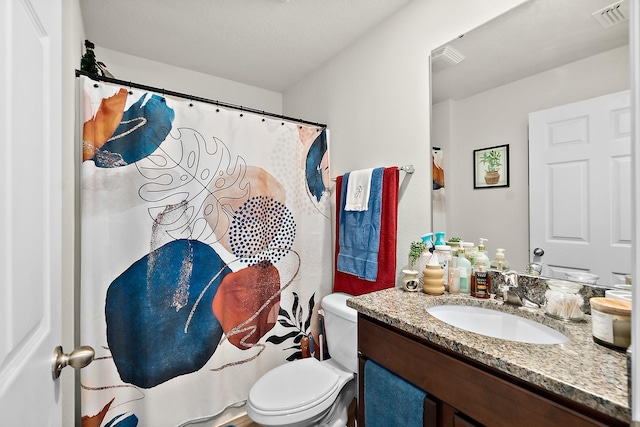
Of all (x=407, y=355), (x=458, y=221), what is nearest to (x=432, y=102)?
(x=458, y=221)

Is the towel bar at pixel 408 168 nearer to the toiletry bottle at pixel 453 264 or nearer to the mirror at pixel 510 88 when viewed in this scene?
the mirror at pixel 510 88

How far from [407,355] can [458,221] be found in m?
0.74

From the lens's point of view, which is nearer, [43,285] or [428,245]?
[43,285]

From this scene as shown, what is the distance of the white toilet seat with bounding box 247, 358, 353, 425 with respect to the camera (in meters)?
1.25

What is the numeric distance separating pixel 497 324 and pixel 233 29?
2.06 meters

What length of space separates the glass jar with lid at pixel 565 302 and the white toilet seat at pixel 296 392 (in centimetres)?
100

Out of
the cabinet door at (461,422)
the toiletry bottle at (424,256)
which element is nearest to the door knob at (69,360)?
the cabinet door at (461,422)

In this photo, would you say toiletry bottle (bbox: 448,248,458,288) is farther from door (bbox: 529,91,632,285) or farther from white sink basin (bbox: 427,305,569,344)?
door (bbox: 529,91,632,285)

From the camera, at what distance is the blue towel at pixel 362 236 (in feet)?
5.33

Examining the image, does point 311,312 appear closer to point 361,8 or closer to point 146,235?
point 146,235

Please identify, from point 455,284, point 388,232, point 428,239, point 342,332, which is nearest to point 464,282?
point 455,284

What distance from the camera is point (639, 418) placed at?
46cm

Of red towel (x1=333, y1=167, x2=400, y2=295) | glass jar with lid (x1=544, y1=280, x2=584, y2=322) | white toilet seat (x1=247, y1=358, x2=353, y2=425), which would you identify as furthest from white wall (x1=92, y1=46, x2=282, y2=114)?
glass jar with lid (x1=544, y1=280, x2=584, y2=322)

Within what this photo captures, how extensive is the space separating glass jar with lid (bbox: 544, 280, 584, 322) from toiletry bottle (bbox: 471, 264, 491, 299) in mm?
197
